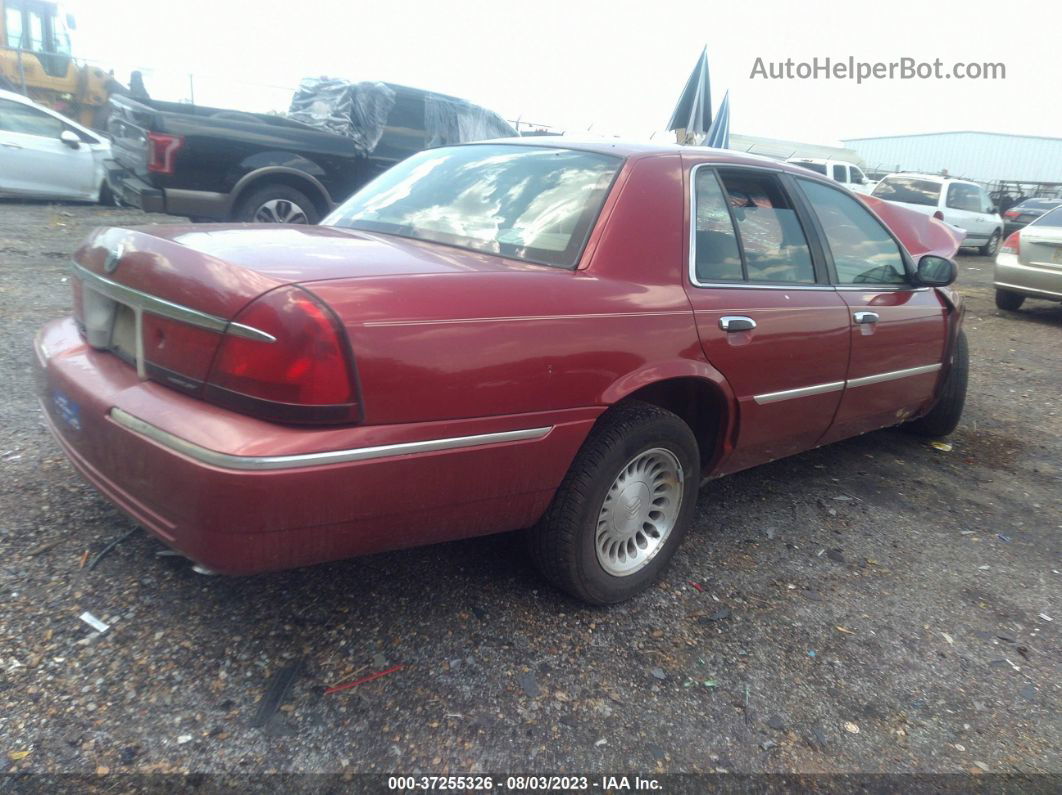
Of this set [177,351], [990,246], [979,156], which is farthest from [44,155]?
[979,156]

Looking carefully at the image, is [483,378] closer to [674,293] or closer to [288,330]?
[288,330]

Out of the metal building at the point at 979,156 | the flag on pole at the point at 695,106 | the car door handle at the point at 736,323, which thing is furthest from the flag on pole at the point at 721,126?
the metal building at the point at 979,156

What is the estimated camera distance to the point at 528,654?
246cm

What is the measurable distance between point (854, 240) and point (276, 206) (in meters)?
5.54

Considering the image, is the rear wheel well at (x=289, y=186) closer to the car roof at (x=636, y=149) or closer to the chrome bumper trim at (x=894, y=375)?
the car roof at (x=636, y=149)

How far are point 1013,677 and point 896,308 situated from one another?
1.79 m

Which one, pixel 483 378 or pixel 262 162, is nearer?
pixel 483 378

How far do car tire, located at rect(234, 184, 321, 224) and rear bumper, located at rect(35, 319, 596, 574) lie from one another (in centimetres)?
536

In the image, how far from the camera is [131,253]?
2.30 meters

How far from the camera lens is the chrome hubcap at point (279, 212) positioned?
746cm

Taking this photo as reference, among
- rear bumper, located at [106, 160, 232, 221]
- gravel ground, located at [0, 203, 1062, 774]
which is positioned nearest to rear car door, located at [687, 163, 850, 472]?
gravel ground, located at [0, 203, 1062, 774]

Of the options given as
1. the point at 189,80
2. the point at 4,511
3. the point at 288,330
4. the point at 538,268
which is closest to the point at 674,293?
the point at 538,268

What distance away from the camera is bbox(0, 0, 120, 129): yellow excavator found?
1485cm

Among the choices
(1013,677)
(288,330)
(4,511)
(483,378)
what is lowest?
(1013,677)
